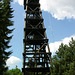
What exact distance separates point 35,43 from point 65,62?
4.88 m

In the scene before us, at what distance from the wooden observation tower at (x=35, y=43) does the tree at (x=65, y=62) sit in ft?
4.80

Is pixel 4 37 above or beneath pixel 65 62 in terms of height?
above

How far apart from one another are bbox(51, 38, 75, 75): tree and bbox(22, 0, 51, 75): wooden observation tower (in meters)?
1.46

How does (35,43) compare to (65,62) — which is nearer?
(65,62)

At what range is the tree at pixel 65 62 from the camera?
9.46m

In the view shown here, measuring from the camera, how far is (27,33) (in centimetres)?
1534

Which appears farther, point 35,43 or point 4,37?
point 35,43

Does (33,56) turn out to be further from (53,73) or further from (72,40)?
(72,40)

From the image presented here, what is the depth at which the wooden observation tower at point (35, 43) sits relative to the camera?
12258 mm

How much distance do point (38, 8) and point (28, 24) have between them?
3172 millimetres

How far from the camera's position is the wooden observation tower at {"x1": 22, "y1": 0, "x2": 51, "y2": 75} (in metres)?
12.3

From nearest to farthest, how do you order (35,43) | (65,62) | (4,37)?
(4,37)
(65,62)
(35,43)

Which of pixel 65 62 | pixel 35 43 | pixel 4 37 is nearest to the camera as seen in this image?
pixel 4 37

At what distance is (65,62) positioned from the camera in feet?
36.5
